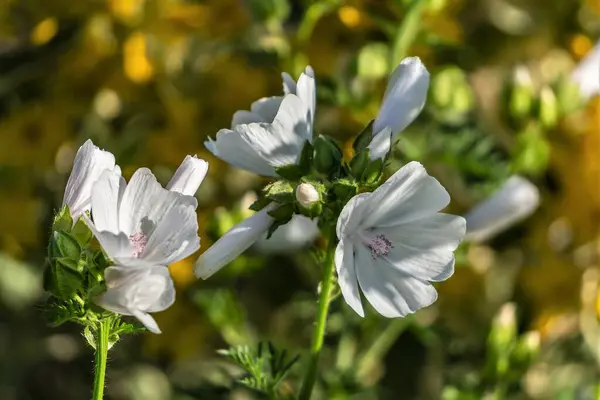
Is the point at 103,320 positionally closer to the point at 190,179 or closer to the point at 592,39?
the point at 190,179

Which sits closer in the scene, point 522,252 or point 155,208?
point 155,208

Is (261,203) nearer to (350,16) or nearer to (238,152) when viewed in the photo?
(238,152)

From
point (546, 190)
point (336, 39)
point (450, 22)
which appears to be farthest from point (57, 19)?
point (546, 190)

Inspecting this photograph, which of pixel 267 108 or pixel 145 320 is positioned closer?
pixel 145 320

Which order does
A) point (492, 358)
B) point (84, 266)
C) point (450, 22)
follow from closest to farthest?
point (84, 266), point (492, 358), point (450, 22)

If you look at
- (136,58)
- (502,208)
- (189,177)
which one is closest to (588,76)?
(502,208)
